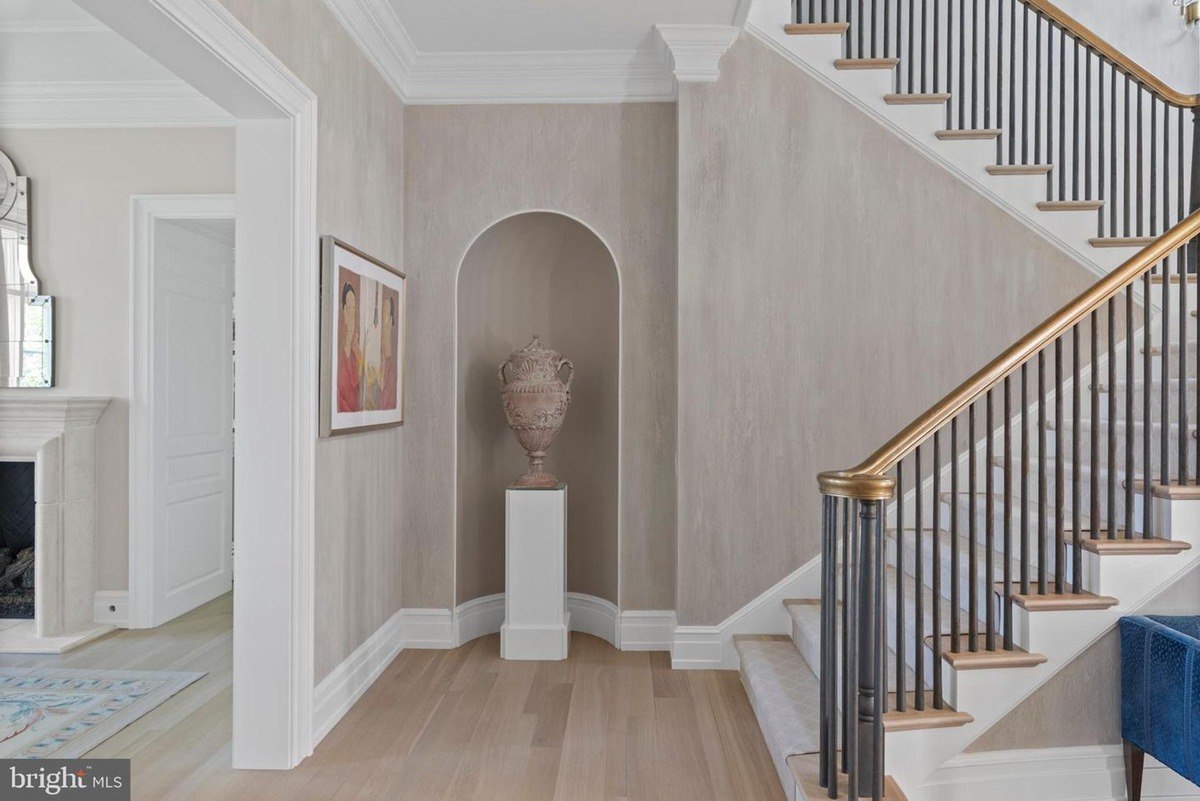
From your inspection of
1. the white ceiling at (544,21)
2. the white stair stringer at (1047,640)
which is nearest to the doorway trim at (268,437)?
the white ceiling at (544,21)

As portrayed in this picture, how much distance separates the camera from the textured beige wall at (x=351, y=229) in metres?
2.94

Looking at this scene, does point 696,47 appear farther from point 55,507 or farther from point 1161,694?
point 55,507

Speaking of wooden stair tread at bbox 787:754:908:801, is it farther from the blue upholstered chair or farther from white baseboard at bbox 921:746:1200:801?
the blue upholstered chair

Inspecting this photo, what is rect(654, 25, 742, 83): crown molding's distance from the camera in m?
3.77

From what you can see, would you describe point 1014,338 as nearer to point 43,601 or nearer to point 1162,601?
point 1162,601

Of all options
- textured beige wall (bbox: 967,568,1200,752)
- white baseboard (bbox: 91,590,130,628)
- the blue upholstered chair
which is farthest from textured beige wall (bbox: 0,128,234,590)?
the blue upholstered chair

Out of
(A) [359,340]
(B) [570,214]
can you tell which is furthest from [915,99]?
(A) [359,340]

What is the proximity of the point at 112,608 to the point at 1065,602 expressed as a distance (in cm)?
468

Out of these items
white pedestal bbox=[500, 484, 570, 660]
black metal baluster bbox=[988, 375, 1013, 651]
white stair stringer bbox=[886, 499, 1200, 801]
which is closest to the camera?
black metal baluster bbox=[988, 375, 1013, 651]

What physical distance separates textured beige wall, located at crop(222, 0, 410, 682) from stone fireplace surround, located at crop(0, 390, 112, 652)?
1.78 metres

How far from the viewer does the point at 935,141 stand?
12.9ft

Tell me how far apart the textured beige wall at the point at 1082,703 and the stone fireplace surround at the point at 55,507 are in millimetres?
4372

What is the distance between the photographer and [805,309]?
392 cm

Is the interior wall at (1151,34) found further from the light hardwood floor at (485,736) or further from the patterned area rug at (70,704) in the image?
the patterned area rug at (70,704)
